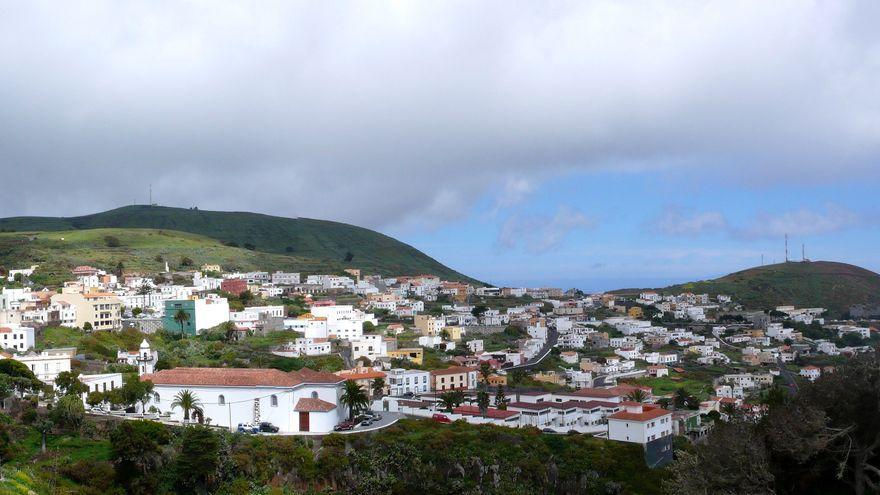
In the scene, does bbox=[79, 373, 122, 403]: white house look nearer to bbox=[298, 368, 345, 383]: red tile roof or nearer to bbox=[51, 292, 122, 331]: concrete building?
bbox=[298, 368, 345, 383]: red tile roof

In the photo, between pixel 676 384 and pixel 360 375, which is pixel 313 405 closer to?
pixel 360 375

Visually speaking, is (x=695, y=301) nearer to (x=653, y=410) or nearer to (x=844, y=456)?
(x=653, y=410)

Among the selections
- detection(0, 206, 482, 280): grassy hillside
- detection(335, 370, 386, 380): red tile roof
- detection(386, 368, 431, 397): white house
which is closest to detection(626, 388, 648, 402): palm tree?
detection(386, 368, 431, 397): white house

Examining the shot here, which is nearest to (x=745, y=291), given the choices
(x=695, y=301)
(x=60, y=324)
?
(x=695, y=301)

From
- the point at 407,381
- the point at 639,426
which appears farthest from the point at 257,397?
the point at 639,426

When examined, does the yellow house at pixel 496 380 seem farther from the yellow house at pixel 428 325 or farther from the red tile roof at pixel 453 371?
the yellow house at pixel 428 325

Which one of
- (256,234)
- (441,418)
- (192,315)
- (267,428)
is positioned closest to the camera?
(267,428)

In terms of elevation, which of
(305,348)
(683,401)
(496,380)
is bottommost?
(683,401)
